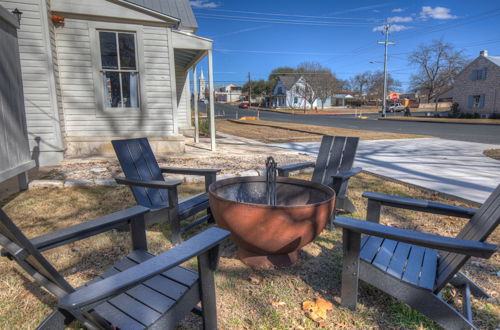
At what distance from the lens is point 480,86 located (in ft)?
113

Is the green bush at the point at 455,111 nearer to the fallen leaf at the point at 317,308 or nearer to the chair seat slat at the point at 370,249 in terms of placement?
the chair seat slat at the point at 370,249

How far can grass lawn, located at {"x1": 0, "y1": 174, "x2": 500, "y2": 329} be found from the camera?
2035mm

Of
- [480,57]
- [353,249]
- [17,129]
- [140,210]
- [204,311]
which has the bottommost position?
[204,311]

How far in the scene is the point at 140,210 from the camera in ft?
6.84

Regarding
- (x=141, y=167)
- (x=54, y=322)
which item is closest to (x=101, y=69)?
(x=141, y=167)

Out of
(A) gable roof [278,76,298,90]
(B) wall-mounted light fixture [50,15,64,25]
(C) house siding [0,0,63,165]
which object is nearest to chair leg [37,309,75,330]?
(C) house siding [0,0,63,165]

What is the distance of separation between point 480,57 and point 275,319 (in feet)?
140

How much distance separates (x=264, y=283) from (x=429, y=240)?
1219 mm

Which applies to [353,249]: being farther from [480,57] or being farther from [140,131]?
[480,57]

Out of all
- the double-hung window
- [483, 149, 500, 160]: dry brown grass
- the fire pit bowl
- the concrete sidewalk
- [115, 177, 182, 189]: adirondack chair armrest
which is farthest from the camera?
[483, 149, 500, 160]: dry brown grass

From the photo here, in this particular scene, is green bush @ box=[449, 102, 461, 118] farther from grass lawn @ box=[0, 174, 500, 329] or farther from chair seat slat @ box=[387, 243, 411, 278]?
chair seat slat @ box=[387, 243, 411, 278]

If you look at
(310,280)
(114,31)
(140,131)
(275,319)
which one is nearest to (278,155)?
(140,131)

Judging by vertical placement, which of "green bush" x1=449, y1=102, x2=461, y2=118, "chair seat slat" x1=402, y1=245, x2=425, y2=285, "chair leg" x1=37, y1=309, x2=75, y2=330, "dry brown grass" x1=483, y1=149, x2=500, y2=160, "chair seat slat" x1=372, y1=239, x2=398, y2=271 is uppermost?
"green bush" x1=449, y1=102, x2=461, y2=118

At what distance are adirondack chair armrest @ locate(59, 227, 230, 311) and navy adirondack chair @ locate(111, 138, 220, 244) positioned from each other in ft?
4.42
